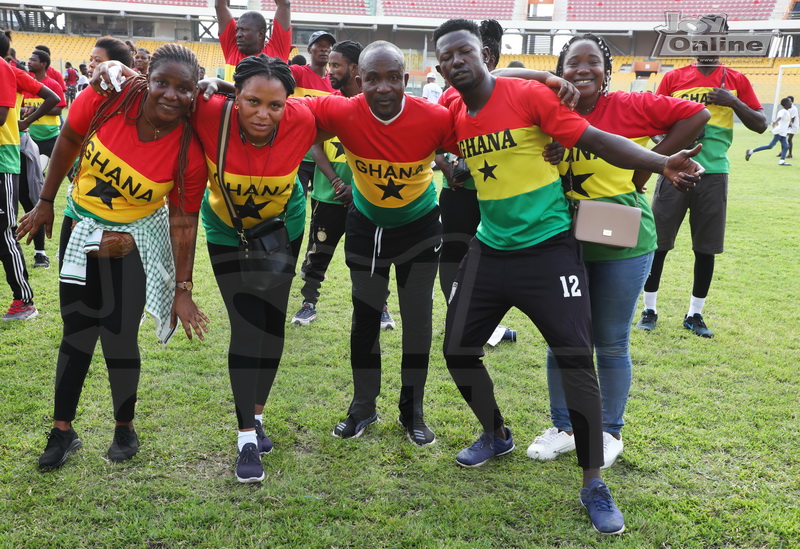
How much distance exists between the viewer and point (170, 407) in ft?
12.8

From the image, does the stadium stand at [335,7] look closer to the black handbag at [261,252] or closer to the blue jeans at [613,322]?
the black handbag at [261,252]

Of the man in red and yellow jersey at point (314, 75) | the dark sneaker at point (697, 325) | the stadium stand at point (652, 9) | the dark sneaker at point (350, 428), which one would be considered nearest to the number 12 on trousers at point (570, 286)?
the dark sneaker at point (350, 428)

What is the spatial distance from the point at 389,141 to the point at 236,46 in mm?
3365

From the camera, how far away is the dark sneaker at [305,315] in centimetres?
548

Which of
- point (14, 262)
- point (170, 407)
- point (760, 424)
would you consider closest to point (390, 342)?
point (170, 407)

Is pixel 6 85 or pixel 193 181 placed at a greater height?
pixel 6 85

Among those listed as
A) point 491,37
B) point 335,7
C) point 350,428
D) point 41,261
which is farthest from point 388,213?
point 335,7

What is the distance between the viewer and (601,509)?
2.87 metres

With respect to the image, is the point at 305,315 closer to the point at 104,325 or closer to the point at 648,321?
the point at 104,325

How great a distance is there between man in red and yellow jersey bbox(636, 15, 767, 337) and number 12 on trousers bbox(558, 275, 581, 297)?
2737 millimetres

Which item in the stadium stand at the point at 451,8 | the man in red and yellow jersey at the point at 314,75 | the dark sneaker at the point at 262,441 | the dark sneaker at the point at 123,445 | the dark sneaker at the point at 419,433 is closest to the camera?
the dark sneaker at the point at 123,445

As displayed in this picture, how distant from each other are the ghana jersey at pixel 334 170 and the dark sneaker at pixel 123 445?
2.43m

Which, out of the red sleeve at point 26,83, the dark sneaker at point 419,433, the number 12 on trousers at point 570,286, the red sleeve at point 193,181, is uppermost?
the red sleeve at point 26,83

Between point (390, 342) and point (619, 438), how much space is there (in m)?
2.13
